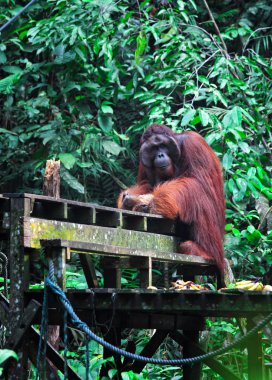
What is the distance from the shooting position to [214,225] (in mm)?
6051

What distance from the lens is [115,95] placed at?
26.7 ft

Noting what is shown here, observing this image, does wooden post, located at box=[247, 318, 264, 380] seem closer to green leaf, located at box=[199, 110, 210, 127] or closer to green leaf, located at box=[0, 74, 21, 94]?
green leaf, located at box=[199, 110, 210, 127]

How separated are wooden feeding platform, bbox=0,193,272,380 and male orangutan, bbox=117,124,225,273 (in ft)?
2.11

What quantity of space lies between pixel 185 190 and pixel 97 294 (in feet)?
6.30

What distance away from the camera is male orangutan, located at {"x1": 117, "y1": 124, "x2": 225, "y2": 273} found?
19.0 ft

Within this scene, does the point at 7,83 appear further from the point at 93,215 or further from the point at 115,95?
the point at 93,215

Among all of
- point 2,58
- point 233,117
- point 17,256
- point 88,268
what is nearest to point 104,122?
point 2,58

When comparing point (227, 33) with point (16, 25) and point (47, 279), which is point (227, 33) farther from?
point (47, 279)

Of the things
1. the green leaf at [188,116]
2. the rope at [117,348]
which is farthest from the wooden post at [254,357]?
the green leaf at [188,116]

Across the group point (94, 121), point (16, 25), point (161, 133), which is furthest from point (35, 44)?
point (161, 133)

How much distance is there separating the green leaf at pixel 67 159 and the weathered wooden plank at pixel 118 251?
2.11 metres

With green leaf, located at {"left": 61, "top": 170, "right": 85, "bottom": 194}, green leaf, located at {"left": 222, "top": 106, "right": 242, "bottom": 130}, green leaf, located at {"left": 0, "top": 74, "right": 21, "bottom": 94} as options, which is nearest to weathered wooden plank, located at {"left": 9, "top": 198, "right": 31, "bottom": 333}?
green leaf, located at {"left": 222, "top": 106, "right": 242, "bottom": 130}

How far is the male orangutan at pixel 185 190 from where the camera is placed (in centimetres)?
579

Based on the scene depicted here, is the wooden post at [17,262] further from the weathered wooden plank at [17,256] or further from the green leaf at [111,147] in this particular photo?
the green leaf at [111,147]
